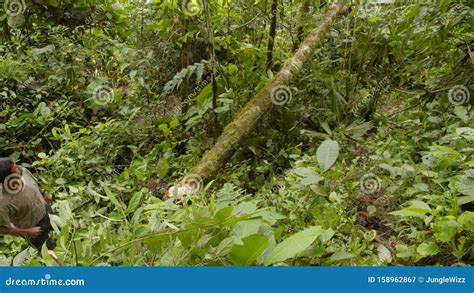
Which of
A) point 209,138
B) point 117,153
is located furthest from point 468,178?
point 117,153

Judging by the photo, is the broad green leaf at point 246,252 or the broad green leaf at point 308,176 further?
the broad green leaf at point 308,176

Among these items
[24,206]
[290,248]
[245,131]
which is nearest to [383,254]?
[290,248]

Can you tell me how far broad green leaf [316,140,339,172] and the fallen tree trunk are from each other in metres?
1.10

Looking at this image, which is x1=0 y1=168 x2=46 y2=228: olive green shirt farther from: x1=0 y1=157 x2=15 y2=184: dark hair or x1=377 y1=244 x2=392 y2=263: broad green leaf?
x1=377 y1=244 x2=392 y2=263: broad green leaf

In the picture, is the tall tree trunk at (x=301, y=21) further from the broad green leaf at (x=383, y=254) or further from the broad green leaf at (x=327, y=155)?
the broad green leaf at (x=383, y=254)

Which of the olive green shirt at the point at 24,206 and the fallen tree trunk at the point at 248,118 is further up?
the fallen tree trunk at the point at 248,118

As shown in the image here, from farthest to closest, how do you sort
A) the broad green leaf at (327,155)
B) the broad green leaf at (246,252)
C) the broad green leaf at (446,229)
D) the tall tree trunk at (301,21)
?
the tall tree trunk at (301,21)
the broad green leaf at (327,155)
the broad green leaf at (446,229)
the broad green leaf at (246,252)

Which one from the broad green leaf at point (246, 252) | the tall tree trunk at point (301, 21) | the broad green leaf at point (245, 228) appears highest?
the tall tree trunk at point (301, 21)

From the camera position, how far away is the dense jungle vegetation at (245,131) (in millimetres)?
1995

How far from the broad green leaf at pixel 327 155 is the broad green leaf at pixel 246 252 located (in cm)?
122

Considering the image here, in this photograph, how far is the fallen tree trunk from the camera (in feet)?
12.4

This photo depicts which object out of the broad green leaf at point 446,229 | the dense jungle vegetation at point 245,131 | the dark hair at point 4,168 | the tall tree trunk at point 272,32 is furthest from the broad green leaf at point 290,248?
the tall tree trunk at point 272,32

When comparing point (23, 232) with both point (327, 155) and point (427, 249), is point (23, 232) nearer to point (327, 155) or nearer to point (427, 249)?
point (327, 155)

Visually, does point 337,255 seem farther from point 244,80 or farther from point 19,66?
point 19,66
